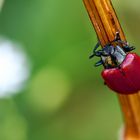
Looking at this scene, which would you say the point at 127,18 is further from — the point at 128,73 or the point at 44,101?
the point at 128,73

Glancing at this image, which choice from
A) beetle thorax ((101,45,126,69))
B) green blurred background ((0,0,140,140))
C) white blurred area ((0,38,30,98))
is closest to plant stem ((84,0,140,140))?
beetle thorax ((101,45,126,69))

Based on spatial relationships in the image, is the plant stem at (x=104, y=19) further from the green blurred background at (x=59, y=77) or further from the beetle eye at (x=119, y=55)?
the green blurred background at (x=59, y=77)

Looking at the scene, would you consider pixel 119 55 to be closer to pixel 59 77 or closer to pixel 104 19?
pixel 104 19

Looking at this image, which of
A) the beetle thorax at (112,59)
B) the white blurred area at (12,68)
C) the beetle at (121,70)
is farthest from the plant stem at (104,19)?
the white blurred area at (12,68)

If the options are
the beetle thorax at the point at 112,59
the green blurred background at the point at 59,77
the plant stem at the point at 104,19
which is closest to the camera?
the plant stem at the point at 104,19

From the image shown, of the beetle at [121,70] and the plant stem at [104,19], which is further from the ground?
the plant stem at [104,19]

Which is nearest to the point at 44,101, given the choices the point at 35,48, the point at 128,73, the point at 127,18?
the point at 35,48
